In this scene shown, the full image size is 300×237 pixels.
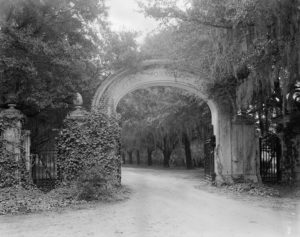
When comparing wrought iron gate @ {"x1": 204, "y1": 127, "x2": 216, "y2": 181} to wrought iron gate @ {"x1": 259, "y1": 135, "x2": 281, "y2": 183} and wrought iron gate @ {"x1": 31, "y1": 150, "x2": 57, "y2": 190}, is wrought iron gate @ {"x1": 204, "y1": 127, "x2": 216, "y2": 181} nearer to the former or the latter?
wrought iron gate @ {"x1": 259, "y1": 135, "x2": 281, "y2": 183}

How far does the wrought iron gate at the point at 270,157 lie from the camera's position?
49.5ft

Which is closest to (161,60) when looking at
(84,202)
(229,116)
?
(229,116)

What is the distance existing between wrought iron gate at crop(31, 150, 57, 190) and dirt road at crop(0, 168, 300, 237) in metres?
3.87

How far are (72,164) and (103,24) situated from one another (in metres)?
5.34

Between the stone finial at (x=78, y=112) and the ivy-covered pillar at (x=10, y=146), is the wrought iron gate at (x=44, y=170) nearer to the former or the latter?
the ivy-covered pillar at (x=10, y=146)

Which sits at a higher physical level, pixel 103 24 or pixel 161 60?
pixel 103 24

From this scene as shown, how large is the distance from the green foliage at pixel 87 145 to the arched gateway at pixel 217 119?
7.79ft

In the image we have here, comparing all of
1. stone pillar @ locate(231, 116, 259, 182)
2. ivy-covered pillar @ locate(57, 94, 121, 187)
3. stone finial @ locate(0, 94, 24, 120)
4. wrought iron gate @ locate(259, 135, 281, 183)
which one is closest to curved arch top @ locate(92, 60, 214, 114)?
stone pillar @ locate(231, 116, 259, 182)

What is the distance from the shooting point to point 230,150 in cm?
1409

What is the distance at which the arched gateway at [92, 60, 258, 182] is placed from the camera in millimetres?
13812

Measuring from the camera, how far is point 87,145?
36.1 ft

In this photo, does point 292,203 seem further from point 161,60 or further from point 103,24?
point 103,24

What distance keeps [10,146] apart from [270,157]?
9.98 m

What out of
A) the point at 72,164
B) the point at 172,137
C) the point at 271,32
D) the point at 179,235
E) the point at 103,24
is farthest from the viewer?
the point at 172,137
